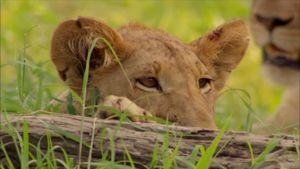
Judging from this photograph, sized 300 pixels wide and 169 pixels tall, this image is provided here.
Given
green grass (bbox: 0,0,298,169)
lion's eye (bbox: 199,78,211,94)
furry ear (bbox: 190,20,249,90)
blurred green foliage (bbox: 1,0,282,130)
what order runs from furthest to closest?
blurred green foliage (bbox: 1,0,282,130)
furry ear (bbox: 190,20,249,90)
lion's eye (bbox: 199,78,211,94)
green grass (bbox: 0,0,298,169)

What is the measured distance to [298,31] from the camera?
503cm

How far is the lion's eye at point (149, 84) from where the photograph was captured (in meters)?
2.86

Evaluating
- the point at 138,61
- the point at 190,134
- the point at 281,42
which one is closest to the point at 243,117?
the point at 281,42

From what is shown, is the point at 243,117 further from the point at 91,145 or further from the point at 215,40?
the point at 91,145

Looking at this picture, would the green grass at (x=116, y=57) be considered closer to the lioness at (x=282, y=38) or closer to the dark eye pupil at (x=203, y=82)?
the dark eye pupil at (x=203, y=82)

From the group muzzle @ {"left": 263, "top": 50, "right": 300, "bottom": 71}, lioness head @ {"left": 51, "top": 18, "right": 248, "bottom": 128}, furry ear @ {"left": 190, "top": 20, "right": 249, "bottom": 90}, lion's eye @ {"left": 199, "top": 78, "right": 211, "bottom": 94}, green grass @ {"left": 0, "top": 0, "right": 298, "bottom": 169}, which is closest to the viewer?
green grass @ {"left": 0, "top": 0, "right": 298, "bottom": 169}

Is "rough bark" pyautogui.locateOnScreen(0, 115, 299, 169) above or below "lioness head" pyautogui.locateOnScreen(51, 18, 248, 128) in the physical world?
below

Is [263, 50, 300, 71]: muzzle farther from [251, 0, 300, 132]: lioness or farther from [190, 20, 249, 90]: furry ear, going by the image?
[190, 20, 249, 90]: furry ear

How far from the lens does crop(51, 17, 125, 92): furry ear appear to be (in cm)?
292

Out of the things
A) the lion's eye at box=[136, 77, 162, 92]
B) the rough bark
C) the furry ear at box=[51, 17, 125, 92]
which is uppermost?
the furry ear at box=[51, 17, 125, 92]

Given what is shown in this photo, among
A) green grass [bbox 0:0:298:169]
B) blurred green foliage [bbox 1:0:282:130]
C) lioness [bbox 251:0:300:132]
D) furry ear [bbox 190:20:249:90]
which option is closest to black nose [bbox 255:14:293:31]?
lioness [bbox 251:0:300:132]

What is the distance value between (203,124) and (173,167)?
0.36 meters

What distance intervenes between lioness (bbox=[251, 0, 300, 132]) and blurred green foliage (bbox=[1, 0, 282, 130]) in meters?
0.15

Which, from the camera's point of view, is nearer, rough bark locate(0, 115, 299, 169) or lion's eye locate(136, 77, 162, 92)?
rough bark locate(0, 115, 299, 169)
